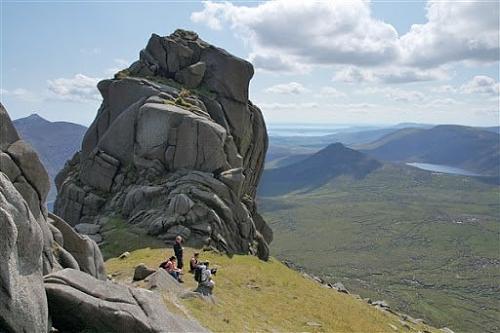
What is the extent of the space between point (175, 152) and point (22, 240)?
169 ft

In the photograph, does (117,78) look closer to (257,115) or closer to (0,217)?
(257,115)

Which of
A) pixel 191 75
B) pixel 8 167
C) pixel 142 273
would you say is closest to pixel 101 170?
pixel 191 75

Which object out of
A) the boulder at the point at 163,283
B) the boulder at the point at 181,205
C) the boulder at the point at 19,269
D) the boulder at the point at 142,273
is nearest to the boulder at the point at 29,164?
the boulder at the point at 19,269

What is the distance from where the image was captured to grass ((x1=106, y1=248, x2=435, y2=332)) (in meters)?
37.2

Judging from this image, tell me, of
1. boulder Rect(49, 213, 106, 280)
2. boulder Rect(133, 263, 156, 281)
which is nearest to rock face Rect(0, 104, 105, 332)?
boulder Rect(49, 213, 106, 280)

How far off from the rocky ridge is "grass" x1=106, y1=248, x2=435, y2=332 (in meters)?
8.26

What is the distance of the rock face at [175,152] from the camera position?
6712 cm

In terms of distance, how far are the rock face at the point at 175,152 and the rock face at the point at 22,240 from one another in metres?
35.4

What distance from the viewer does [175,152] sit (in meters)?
72.3

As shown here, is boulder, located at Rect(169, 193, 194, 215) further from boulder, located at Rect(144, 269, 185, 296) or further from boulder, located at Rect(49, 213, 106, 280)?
boulder, located at Rect(49, 213, 106, 280)

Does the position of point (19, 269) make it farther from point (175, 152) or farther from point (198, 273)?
point (175, 152)

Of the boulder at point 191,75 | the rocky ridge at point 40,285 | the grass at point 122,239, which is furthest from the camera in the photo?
the boulder at point 191,75

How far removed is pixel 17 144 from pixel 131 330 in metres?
13.5

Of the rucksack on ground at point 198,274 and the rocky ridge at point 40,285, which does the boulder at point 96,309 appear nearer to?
the rocky ridge at point 40,285
